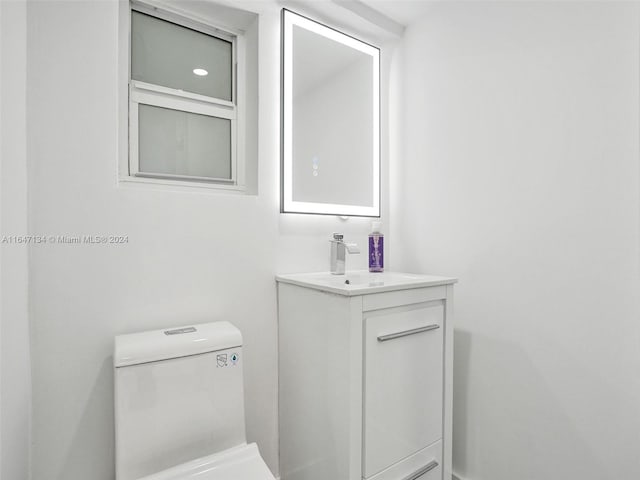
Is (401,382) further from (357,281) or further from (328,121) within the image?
(328,121)

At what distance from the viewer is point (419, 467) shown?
1.17 metres

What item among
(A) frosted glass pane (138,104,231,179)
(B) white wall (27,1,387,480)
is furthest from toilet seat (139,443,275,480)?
(A) frosted glass pane (138,104,231,179)

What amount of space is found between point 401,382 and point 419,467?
0.35m

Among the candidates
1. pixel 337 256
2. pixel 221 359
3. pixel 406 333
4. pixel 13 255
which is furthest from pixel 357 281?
pixel 13 255

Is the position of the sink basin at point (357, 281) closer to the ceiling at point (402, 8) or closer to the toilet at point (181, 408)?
the toilet at point (181, 408)

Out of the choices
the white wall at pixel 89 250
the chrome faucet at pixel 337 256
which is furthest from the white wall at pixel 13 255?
the chrome faucet at pixel 337 256

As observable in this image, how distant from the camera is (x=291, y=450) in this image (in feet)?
4.30

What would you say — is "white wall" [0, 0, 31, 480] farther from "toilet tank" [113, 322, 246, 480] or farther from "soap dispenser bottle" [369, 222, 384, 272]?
"soap dispenser bottle" [369, 222, 384, 272]

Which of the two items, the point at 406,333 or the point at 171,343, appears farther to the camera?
the point at 406,333

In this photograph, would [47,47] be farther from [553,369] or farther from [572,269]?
[553,369]

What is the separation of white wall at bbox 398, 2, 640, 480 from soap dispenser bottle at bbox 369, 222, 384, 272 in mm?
234

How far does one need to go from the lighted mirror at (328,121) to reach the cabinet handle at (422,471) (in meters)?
1.08

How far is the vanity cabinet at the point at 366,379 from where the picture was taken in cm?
101

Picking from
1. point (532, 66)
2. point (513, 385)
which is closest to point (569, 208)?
point (532, 66)
